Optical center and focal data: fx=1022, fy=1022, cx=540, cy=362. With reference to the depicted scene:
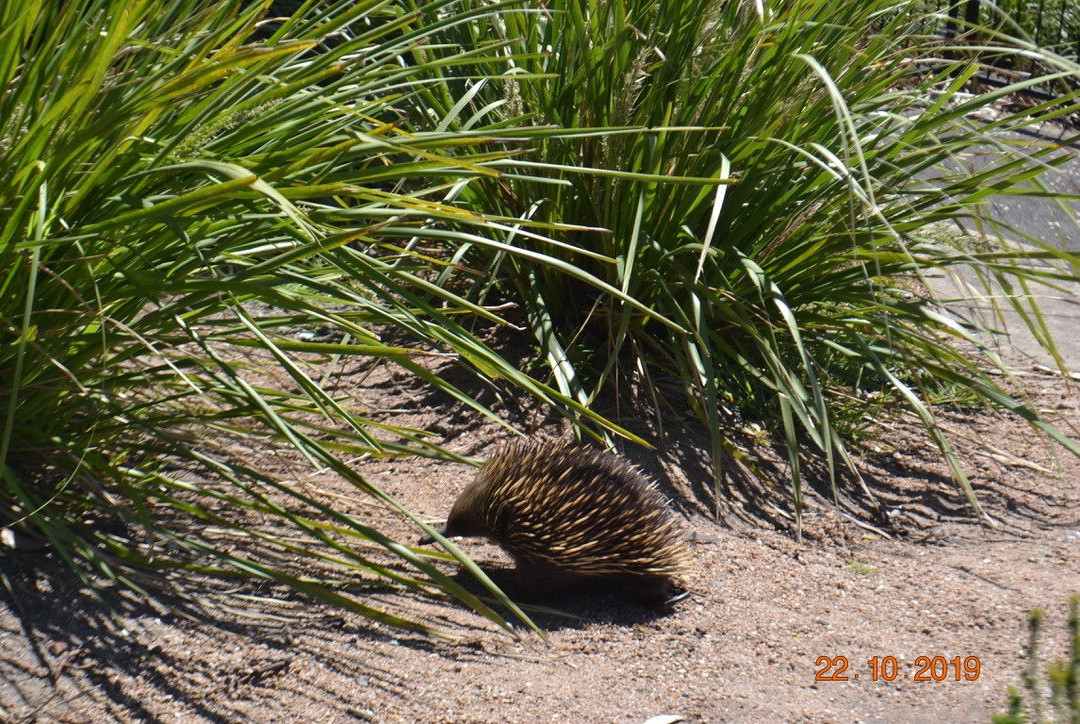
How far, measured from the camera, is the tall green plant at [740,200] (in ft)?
10.2

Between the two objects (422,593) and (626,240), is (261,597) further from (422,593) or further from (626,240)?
(626,240)

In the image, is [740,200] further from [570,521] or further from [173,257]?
[173,257]

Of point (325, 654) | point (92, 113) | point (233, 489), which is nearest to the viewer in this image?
point (92, 113)

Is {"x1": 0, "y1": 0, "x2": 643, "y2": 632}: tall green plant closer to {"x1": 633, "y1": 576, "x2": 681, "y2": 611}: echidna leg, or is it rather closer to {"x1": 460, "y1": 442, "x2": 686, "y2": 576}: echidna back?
{"x1": 460, "y1": 442, "x2": 686, "y2": 576}: echidna back

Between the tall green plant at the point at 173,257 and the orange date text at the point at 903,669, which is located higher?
the tall green plant at the point at 173,257

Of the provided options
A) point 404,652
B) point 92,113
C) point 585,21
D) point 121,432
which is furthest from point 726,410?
point 92,113

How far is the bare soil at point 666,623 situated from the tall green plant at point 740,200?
32 centimetres

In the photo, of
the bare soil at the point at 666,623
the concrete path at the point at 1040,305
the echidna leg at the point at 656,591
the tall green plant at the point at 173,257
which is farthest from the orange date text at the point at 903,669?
the concrete path at the point at 1040,305

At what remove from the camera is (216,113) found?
2234mm

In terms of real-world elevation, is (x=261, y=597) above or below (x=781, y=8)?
below

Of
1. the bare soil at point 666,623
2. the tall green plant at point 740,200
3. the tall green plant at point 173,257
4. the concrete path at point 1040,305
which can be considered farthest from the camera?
the concrete path at point 1040,305

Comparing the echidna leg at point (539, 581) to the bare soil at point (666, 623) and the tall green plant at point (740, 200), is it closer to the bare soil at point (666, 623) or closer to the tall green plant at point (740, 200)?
the bare soil at point (666, 623)

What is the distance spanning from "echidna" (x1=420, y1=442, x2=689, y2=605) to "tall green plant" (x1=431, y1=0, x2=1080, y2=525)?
36 cm

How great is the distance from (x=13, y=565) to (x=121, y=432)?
1.19 ft
